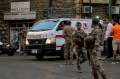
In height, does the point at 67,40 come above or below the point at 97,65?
above

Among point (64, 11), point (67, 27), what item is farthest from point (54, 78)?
point (64, 11)

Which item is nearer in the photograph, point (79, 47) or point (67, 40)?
point (79, 47)

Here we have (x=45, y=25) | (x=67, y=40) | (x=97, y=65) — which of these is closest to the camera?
(x=97, y=65)

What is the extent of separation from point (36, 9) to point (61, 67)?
18227mm

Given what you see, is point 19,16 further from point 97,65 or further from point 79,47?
point 97,65

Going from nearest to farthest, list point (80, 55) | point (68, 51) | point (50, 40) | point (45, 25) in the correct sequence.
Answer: point (80, 55) < point (68, 51) < point (50, 40) < point (45, 25)

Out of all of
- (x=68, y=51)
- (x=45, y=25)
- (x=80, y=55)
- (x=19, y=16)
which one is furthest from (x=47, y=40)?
(x=19, y=16)

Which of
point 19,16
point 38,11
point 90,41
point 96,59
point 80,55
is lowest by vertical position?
point 80,55

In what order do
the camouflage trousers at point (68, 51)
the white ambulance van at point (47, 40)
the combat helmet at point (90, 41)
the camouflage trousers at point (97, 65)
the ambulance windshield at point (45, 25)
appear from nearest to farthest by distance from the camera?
the camouflage trousers at point (97, 65), the combat helmet at point (90, 41), the camouflage trousers at point (68, 51), the white ambulance van at point (47, 40), the ambulance windshield at point (45, 25)

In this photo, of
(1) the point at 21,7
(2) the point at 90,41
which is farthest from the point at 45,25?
(1) the point at 21,7

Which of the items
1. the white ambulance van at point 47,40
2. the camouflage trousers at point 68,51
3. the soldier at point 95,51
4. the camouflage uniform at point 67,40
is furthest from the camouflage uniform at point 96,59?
the white ambulance van at point 47,40

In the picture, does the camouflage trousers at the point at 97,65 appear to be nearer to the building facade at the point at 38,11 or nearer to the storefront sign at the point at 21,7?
the building facade at the point at 38,11

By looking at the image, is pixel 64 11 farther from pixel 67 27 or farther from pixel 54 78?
pixel 54 78

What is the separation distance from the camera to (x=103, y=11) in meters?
37.3
